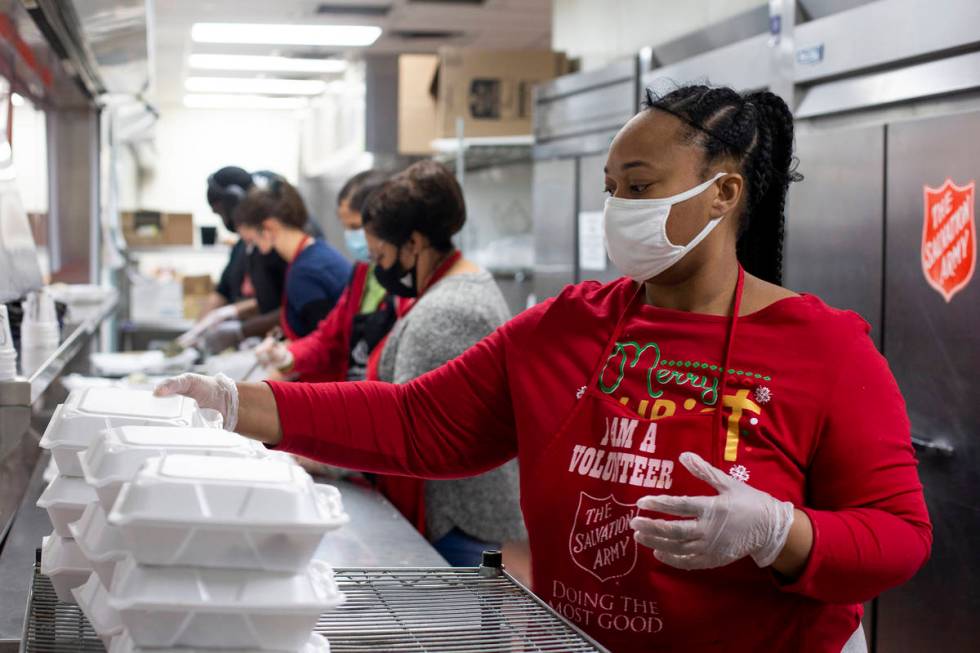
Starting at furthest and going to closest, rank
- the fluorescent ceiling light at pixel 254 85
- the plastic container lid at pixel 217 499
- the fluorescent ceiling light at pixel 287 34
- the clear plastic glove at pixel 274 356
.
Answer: the fluorescent ceiling light at pixel 254 85 → the fluorescent ceiling light at pixel 287 34 → the clear plastic glove at pixel 274 356 → the plastic container lid at pixel 217 499

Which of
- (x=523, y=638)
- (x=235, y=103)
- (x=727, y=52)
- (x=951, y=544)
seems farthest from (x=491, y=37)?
(x=523, y=638)

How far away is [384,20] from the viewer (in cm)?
791

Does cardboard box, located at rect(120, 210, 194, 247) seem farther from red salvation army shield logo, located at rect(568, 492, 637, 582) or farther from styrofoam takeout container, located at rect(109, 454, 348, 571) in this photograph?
styrofoam takeout container, located at rect(109, 454, 348, 571)

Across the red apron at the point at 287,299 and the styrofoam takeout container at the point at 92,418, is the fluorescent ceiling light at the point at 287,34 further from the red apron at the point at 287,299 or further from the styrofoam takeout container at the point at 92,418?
the styrofoam takeout container at the point at 92,418

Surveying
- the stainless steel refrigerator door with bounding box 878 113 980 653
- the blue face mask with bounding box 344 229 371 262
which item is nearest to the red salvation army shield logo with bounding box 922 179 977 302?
the stainless steel refrigerator door with bounding box 878 113 980 653

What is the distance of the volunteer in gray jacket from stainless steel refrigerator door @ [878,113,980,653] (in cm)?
102

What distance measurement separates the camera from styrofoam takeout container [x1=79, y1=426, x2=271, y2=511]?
0.95m

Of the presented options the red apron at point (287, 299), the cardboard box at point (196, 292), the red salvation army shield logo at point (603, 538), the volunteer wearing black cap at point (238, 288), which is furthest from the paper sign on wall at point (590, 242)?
the cardboard box at point (196, 292)

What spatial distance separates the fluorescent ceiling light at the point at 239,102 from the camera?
504 inches

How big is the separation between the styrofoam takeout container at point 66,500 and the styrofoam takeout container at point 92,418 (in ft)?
0.04

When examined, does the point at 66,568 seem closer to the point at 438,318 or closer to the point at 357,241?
the point at 438,318

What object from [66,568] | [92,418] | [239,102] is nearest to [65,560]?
[66,568]

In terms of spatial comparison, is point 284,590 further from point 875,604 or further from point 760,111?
point 875,604

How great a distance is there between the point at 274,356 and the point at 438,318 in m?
1.13
